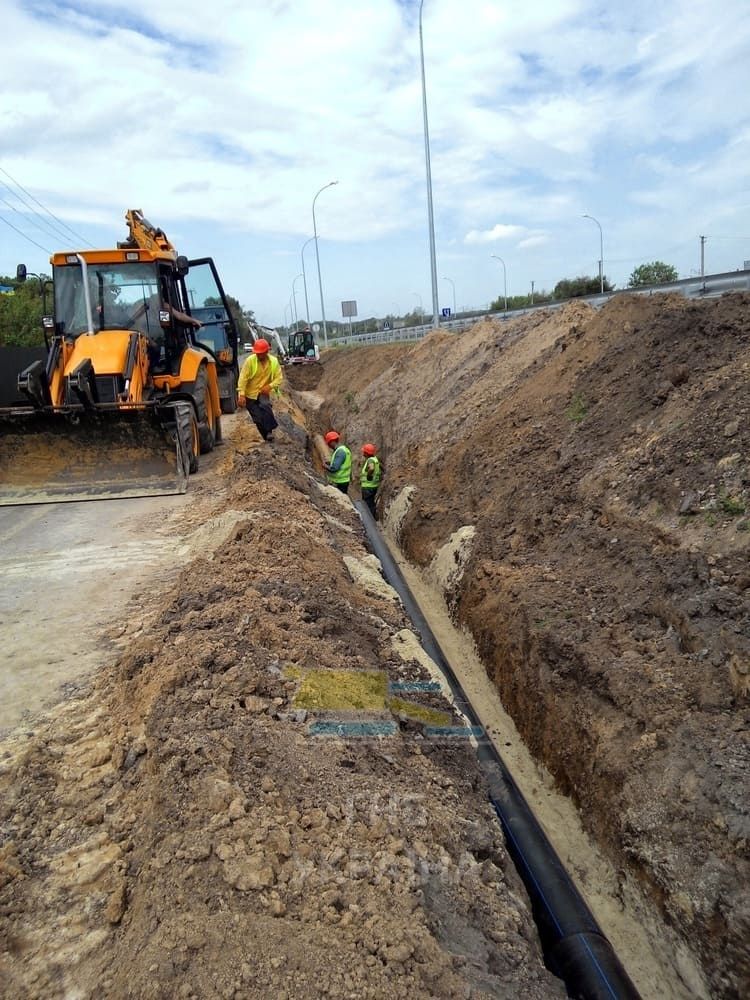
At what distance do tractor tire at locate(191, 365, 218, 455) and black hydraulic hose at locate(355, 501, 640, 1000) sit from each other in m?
6.52

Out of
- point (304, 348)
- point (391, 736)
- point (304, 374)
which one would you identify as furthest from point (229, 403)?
point (304, 348)

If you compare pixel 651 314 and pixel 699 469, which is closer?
pixel 699 469

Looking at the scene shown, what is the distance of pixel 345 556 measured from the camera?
309 inches

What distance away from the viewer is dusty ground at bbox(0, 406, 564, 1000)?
243 cm

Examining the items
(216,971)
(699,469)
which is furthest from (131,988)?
(699,469)

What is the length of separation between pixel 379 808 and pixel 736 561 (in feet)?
12.5

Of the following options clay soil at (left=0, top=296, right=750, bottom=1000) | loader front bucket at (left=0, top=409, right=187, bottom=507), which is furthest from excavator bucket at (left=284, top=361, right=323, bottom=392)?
clay soil at (left=0, top=296, right=750, bottom=1000)

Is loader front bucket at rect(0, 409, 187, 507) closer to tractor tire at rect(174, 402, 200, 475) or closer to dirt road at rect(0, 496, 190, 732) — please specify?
tractor tire at rect(174, 402, 200, 475)

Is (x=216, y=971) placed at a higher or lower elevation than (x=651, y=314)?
lower

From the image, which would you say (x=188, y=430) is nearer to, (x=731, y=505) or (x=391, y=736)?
(x=391, y=736)

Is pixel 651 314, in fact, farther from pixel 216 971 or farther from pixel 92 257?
pixel 216 971

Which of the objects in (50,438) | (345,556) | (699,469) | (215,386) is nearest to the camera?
(699,469)

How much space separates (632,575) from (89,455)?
6777 millimetres

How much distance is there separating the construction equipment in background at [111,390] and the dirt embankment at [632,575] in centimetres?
405
